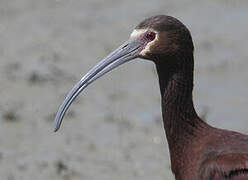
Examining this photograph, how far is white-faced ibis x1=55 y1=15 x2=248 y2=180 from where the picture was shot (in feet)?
18.2

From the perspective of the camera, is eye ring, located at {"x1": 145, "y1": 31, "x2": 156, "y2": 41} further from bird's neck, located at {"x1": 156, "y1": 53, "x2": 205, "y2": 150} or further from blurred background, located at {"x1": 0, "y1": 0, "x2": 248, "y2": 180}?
blurred background, located at {"x1": 0, "y1": 0, "x2": 248, "y2": 180}

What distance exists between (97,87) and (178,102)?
336 cm

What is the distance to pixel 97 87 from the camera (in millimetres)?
9141

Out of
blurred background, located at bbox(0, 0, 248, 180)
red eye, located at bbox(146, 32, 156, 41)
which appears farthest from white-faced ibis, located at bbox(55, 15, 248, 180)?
blurred background, located at bbox(0, 0, 248, 180)

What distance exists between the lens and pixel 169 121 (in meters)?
5.90

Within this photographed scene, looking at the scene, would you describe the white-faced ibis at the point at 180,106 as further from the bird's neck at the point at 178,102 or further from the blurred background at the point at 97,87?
the blurred background at the point at 97,87

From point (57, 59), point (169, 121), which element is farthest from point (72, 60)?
point (169, 121)

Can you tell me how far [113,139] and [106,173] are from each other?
57 centimetres

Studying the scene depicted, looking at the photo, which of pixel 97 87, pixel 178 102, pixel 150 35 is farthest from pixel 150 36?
pixel 97 87

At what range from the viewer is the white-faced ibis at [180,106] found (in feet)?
18.2

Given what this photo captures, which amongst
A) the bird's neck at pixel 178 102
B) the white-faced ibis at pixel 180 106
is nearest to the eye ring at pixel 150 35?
the white-faced ibis at pixel 180 106

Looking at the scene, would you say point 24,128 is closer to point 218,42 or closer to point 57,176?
point 57,176

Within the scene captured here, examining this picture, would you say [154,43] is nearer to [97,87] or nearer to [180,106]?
[180,106]

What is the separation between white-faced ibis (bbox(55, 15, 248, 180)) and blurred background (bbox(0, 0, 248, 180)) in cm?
190
